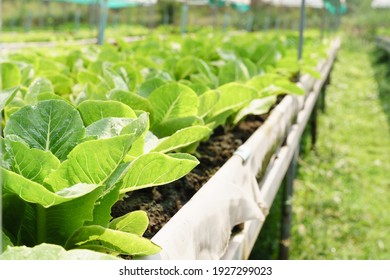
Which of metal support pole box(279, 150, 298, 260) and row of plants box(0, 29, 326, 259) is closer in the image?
row of plants box(0, 29, 326, 259)

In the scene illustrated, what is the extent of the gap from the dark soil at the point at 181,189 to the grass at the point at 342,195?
2200 millimetres

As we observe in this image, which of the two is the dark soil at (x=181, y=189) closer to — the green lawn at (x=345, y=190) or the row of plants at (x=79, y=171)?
the row of plants at (x=79, y=171)

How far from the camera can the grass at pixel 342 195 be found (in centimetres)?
463

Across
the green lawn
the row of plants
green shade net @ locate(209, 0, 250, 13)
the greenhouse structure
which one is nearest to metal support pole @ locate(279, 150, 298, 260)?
the greenhouse structure

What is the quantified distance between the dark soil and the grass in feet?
7.22

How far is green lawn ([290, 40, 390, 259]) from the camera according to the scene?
4.63 metres

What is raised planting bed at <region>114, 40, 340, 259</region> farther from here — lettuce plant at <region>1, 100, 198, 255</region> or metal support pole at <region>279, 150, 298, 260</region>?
metal support pole at <region>279, 150, 298, 260</region>

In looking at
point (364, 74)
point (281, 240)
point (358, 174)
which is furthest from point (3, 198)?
point (364, 74)

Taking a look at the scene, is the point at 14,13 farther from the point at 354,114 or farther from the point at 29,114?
the point at 29,114

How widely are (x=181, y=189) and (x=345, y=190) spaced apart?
13.9 feet

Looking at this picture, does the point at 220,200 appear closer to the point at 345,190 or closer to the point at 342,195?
the point at 342,195

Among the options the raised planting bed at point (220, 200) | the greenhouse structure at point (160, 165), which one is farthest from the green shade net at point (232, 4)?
the raised planting bed at point (220, 200)

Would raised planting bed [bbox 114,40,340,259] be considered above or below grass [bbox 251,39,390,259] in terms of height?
above

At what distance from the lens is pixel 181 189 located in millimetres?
1867
